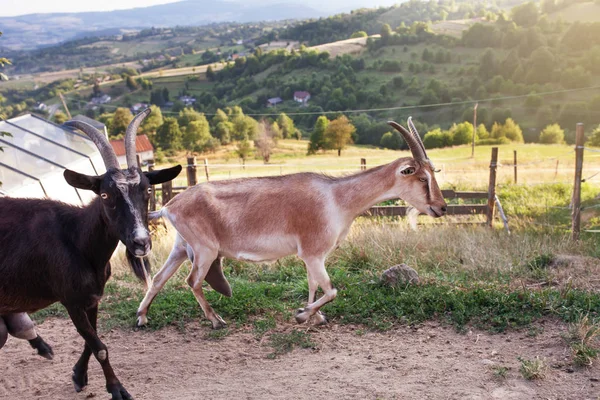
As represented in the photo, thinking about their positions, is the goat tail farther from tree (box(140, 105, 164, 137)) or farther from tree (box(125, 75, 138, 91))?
tree (box(125, 75, 138, 91))

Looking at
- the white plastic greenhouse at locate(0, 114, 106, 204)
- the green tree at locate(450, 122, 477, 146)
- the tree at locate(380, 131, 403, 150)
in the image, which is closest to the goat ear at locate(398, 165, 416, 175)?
the white plastic greenhouse at locate(0, 114, 106, 204)

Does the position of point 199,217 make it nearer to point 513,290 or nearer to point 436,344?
point 436,344

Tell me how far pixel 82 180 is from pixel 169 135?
2248 inches

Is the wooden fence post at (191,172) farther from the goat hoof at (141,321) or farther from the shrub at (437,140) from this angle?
the shrub at (437,140)

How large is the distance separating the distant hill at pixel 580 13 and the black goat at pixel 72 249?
11192 centimetres

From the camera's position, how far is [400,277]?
6496 millimetres

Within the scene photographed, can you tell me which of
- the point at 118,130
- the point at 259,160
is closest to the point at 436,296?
the point at 259,160

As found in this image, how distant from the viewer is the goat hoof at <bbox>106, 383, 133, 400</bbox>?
4.46 meters

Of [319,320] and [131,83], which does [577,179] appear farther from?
[131,83]

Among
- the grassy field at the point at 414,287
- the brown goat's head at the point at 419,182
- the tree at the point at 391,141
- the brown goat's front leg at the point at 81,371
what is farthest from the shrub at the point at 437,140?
the brown goat's front leg at the point at 81,371

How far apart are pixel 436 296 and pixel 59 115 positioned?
6445 cm

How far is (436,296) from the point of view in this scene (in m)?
6.02

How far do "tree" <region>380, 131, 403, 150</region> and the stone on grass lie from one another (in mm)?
53729

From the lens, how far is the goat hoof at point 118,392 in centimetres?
446
